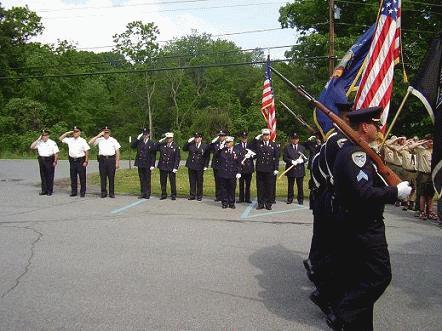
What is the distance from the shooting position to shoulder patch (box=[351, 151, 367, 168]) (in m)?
3.83

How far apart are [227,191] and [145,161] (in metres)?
2.85

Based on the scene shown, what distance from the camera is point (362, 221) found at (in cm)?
393

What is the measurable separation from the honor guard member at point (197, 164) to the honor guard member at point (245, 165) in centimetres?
102

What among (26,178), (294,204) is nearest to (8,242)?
(294,204)

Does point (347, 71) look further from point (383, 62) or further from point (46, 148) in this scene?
point (46, 148)

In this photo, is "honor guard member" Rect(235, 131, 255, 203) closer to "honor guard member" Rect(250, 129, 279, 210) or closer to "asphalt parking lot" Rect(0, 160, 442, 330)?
"honor guard member" Rect(250, 129, 279, 210)

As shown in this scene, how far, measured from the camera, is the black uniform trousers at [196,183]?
13578 mm

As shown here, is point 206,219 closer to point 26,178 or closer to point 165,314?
point 165,314

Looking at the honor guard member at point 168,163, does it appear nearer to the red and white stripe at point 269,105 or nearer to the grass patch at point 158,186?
the grass patch at point 158,186

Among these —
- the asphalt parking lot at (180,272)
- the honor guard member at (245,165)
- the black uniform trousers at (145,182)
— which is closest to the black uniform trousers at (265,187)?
the honor guard member at (245,165)

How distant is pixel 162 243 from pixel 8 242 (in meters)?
2.39

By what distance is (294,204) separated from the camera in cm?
1278

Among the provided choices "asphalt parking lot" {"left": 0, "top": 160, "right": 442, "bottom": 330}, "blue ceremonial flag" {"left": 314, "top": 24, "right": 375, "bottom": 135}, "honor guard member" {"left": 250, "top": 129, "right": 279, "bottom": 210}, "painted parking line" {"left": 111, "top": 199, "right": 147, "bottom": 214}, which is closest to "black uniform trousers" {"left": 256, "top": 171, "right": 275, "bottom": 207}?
"honor guard member" {"left": 250, "top": 129, "right": 279, "bottom": 210}

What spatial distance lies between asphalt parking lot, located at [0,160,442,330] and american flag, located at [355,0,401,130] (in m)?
2.16
